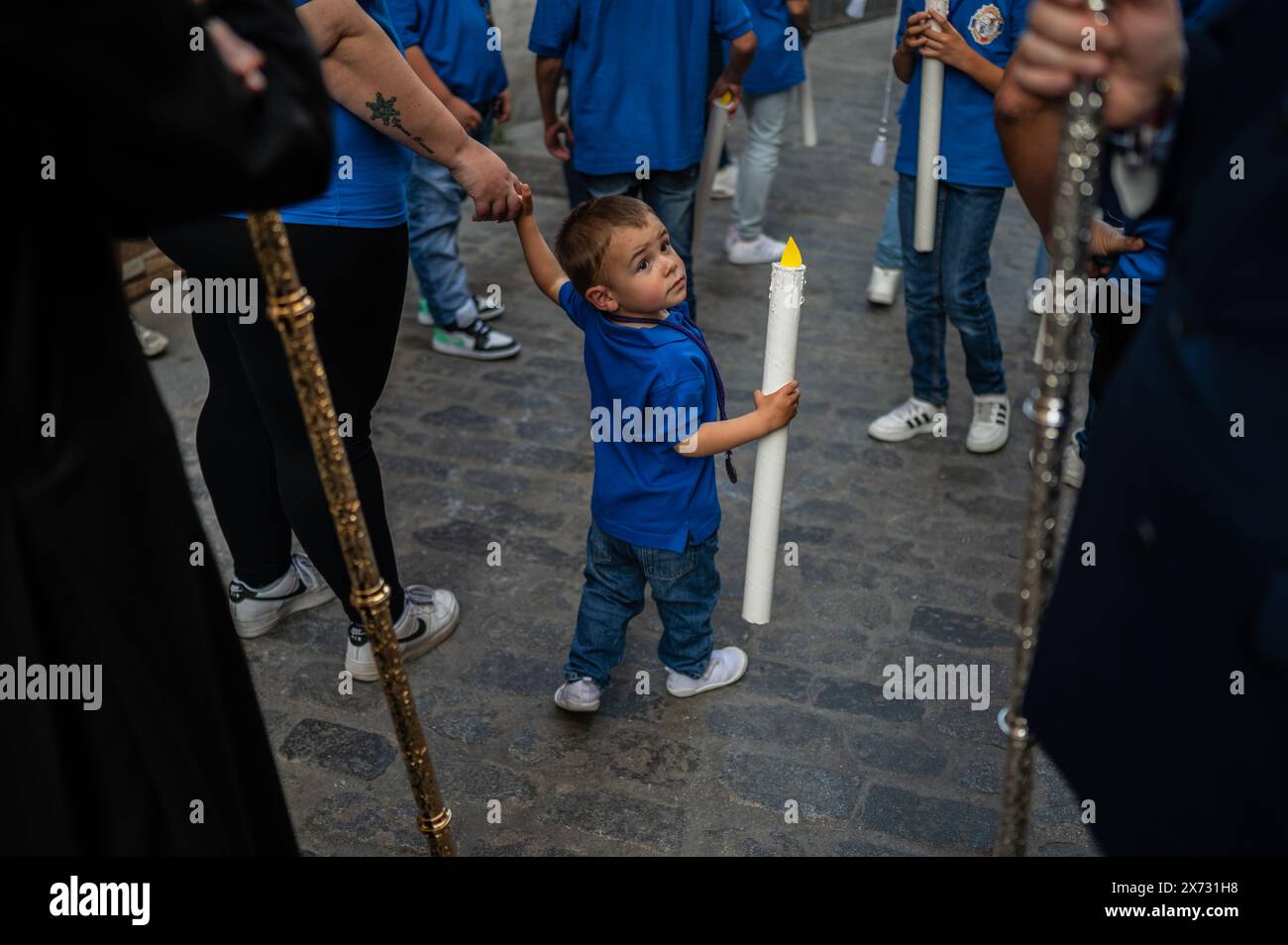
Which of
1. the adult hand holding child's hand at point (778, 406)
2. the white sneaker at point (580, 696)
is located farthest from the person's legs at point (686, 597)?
the adult hand holding child's hand at point (778, 406)

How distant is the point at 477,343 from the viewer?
5.61 m

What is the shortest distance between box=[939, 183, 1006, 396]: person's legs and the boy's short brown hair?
185 centimetres

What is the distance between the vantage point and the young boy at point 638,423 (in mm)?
2863

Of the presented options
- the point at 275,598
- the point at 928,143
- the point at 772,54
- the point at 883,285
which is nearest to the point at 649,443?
the point at 275,598

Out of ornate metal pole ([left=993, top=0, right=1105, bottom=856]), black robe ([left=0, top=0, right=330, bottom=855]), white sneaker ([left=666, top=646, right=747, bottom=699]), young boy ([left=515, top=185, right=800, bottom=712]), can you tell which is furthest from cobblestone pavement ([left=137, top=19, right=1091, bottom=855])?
black robe ([left=0, top=0, right=330, bottom=855])

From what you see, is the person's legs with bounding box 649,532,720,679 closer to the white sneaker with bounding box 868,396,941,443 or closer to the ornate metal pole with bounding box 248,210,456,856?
the ornate metal pole with bounding box 248,210,456,856

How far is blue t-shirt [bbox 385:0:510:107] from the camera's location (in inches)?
198

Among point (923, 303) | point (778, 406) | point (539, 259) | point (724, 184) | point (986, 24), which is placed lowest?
point (724, 184)

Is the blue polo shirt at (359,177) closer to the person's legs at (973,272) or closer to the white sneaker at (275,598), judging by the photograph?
the white sneaker at (275,598)

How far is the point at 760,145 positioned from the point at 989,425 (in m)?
2.66

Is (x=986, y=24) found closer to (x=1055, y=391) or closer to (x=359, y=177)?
(x=359, y=177)

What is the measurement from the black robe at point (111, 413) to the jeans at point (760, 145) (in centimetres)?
547
